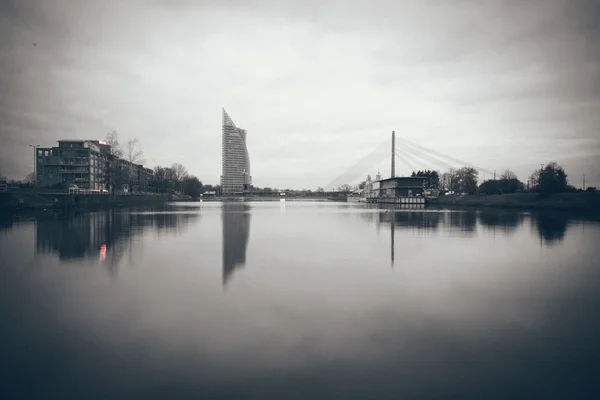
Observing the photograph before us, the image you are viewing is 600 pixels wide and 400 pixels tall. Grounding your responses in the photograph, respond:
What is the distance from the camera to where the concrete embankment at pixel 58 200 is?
46.7m

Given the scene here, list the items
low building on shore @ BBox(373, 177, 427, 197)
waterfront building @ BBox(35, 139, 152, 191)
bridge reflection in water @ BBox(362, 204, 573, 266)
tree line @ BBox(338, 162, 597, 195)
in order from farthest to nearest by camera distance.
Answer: low building on shore @ BBox(373, 177, 427, 197) → waterfront building @ BBox(35, 139, 152, 191) → tree line @ BBox(338, 162, 597, 195) → bridge reflection in water @ BBox(362, 204, 573, 266)

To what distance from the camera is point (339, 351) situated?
6250 millimetres

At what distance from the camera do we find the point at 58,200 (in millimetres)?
56125

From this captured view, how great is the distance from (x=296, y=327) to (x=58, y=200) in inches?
2500

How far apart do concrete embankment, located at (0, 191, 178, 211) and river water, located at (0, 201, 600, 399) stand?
4180cm

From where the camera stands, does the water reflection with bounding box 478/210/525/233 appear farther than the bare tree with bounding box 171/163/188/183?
No

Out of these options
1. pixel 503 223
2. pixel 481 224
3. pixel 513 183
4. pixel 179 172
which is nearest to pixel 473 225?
pixel 481 224

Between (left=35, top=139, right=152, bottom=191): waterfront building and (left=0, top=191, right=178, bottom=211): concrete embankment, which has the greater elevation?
(left=35, top=139, right=152, bottom=191): waterfront building

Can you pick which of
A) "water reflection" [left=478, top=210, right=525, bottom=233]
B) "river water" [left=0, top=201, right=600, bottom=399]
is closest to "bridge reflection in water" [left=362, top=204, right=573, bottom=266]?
"water reflection" [left=478, top=210, right=525, bottom=233]

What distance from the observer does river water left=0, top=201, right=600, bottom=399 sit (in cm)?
522

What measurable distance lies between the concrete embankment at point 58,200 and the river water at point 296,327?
4180 cm

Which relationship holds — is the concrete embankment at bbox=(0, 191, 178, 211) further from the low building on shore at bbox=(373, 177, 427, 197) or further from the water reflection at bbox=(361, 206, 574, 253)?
the low building on shore at bbox=(373, 177, 427, 197)

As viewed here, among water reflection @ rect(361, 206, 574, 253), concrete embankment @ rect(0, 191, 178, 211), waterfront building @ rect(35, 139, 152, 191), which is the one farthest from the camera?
waterfront building @ rect(35, 139, 152, 191)

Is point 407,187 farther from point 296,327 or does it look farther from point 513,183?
point 296,327
